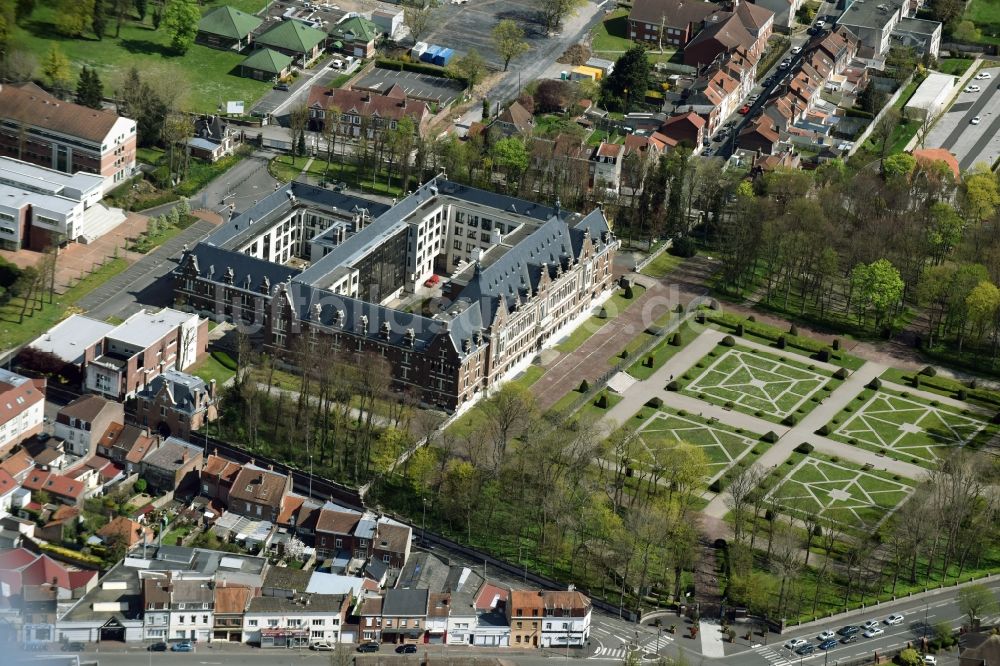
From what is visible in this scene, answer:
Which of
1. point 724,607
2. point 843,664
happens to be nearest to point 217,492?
point 724,607

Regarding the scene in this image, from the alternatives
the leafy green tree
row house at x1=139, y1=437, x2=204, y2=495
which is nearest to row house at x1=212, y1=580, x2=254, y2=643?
row house at x1=139, y1=437, x2=204, y2=495

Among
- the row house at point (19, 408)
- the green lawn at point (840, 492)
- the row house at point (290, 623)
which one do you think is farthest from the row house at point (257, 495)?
the green lawn at point (840, 492)

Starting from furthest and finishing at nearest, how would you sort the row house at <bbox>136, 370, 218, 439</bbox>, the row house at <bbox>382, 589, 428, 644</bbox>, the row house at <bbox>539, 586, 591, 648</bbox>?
the row house at <bbox>136, 370, 218, 439</bbox>, the row house at <bbox>539, 586, 591, 648</bbox>, the row house at <bbox>382, 589, 428, 644</bbox>

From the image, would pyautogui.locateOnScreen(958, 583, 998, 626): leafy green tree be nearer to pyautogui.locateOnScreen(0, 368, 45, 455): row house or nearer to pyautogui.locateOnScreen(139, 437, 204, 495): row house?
pyautogui.locateOnScreen(139, 437, 204, 495): row house

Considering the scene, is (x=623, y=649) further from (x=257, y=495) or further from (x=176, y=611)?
(x=176, y=611)

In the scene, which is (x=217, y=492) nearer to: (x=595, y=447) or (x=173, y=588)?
(x=173, y=588)

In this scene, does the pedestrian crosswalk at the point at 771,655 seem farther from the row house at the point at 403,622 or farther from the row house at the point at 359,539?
the row house at the point at 359,539
